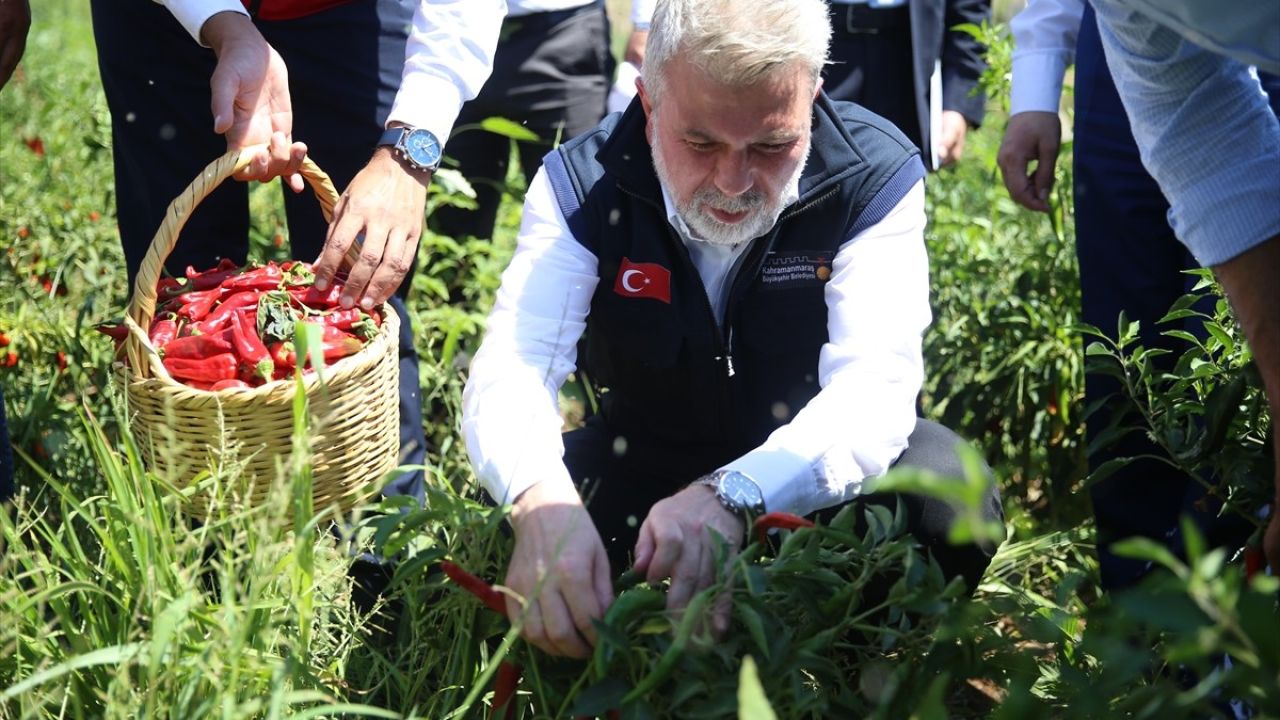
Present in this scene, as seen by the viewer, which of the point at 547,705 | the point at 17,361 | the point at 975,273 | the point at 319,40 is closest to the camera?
the point at 547,705

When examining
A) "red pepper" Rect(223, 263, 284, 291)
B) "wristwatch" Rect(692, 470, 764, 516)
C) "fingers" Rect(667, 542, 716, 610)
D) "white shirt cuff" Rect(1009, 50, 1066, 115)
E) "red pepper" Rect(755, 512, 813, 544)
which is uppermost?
A: "white shirt cuff" Rect(1009, 50, 1066, 115)

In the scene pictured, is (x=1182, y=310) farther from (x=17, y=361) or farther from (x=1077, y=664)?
(x=17, y=361)

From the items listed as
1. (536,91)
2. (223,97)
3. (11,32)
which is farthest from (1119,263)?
(11,32)

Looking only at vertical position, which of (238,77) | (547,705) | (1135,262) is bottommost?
(547,705)

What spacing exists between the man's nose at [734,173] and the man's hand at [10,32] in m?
1.38

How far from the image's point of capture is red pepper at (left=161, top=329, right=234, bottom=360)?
2.14 meters

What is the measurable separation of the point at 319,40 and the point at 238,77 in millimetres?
397

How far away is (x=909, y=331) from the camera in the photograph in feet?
7.06

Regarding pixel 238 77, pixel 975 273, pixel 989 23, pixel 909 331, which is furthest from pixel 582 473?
pixel 989 23

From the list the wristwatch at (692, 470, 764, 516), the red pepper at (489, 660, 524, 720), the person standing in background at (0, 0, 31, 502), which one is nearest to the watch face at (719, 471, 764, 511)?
the wristwatch at (692, 470, 764, 516)

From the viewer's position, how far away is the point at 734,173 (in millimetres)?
2111

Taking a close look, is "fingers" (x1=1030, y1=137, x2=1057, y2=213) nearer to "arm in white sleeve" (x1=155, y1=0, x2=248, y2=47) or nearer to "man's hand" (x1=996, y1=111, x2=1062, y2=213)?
"man's hand" (x1=996, y1=111, x2=1062, y2=213)

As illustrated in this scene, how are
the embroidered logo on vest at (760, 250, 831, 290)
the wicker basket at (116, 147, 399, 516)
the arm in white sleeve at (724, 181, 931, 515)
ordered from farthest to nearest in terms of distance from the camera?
the embroidered logo on vest at (760, 250, 831, 290)
the wicker basket at (116, 147, 399, 516)
the arm in white sleeve at (724, 181, 931, 515)

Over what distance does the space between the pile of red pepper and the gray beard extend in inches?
22.6
